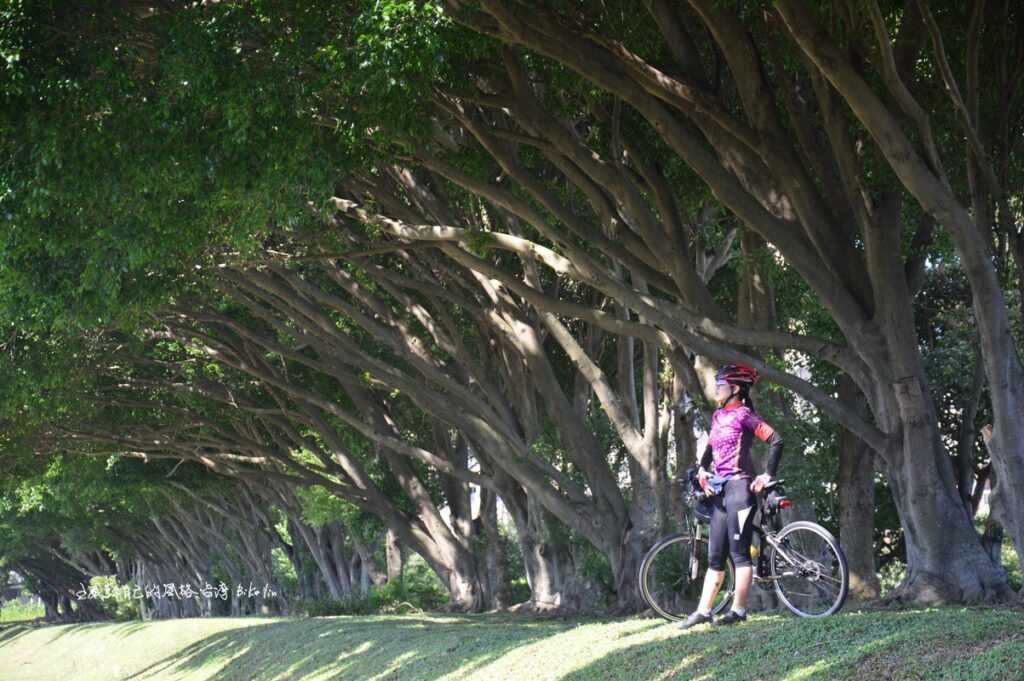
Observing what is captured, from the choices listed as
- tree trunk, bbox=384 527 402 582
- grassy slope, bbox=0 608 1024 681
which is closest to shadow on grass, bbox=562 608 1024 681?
grassy slope, bbox=0 608 1024 681

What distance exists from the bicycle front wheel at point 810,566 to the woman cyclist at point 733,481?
10.6 inches

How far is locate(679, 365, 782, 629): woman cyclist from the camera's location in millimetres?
9289

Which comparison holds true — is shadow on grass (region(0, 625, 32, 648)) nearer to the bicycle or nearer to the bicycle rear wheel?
the bicycle rear wheel

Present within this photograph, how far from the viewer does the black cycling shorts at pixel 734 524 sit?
30.5ft

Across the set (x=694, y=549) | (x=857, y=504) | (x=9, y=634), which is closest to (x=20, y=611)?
(x=9, y=634)

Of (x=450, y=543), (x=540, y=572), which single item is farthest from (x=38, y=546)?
(x=540, y=572)

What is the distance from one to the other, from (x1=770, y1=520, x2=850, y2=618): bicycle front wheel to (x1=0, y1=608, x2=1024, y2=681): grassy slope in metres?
0.19

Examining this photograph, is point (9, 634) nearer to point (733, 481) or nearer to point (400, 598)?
point (400, 598)

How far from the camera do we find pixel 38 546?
204 ft

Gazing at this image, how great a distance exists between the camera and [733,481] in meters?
9.34

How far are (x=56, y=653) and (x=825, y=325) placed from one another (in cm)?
3390

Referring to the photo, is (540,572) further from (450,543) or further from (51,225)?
(51,225)

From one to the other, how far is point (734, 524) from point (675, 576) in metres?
3.83

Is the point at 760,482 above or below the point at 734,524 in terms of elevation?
above
